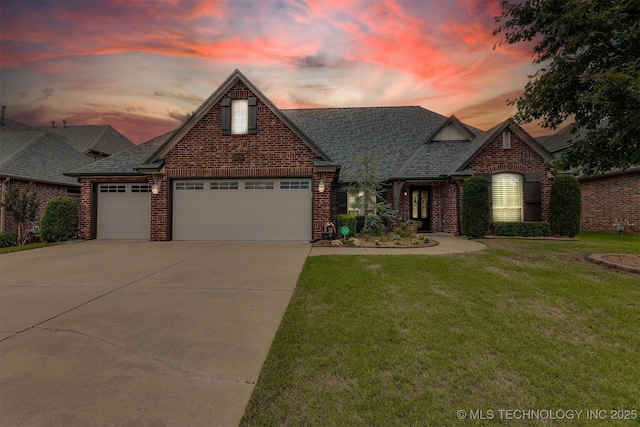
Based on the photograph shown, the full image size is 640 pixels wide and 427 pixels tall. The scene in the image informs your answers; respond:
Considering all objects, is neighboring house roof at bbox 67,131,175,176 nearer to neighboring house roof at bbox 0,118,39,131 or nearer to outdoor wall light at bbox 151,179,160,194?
outdoor wall light at bbox 151,179,160,194

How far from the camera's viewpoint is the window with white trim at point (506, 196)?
42.2 ft

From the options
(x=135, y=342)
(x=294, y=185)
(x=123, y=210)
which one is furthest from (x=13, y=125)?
(x=135, y=342)

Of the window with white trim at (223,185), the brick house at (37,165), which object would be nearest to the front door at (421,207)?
the window with white trim at (223,185)

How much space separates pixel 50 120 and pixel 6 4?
73.1 feet

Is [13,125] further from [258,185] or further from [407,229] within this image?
[407,229]

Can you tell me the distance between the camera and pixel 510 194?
1295 cm

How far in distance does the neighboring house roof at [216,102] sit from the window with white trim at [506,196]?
852 centimetres

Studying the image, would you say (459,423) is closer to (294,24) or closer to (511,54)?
(294,24)

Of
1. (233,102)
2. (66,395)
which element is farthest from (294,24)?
(66,395)

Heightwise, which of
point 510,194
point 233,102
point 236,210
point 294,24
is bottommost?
point 236,210

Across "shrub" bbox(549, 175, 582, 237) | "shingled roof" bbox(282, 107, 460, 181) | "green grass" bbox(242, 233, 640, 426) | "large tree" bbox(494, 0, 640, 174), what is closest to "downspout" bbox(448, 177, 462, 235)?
"shingled roof" bbox(282, 107, 460, 181)

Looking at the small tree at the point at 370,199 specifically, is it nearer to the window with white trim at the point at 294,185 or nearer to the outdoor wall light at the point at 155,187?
the window with white trim at the point at 294,185

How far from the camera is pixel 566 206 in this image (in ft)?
37.8

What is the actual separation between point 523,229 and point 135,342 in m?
14.5
